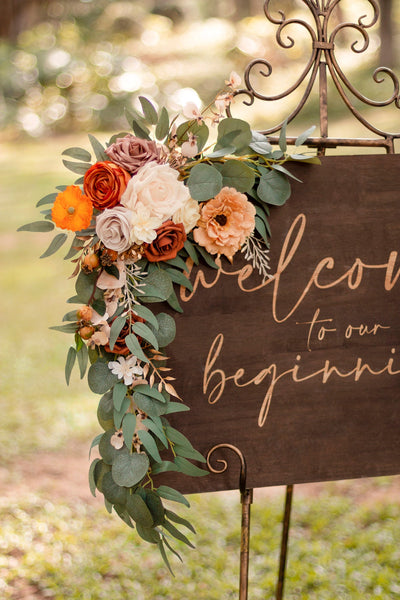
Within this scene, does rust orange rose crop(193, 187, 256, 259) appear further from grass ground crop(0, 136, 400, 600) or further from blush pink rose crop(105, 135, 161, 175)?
grass ground crop(0, 136, 400, 600)

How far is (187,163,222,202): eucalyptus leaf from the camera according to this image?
1.14 metres

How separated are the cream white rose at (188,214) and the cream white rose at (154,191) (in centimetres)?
3

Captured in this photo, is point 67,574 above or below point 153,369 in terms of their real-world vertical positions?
below

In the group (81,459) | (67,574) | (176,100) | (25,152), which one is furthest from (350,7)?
(67,574)

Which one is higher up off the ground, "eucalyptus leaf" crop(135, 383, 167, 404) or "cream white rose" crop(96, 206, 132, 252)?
"cream white rose" crop(96, 206, 132, 252)

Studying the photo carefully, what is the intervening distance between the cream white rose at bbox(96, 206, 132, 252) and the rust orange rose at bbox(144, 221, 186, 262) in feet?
0.21

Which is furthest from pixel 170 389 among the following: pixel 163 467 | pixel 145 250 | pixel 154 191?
pixel 154 191

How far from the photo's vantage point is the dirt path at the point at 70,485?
2.63 meters

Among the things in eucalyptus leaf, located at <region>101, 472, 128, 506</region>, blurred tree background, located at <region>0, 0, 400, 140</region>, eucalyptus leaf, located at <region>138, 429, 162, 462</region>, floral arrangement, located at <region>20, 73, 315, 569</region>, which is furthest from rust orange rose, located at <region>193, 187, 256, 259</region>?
blurred tree background, located at <region>0, 0, 400, 140</region>

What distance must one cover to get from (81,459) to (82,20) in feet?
26.3

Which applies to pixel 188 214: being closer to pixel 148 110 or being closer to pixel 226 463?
pixel 148 110

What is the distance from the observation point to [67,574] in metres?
2.05

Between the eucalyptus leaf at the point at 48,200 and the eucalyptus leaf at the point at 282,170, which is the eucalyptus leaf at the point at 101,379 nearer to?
the eucalyptus leaf at the point at 48,200

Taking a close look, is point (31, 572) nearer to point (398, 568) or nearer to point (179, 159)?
point (398, 568)
